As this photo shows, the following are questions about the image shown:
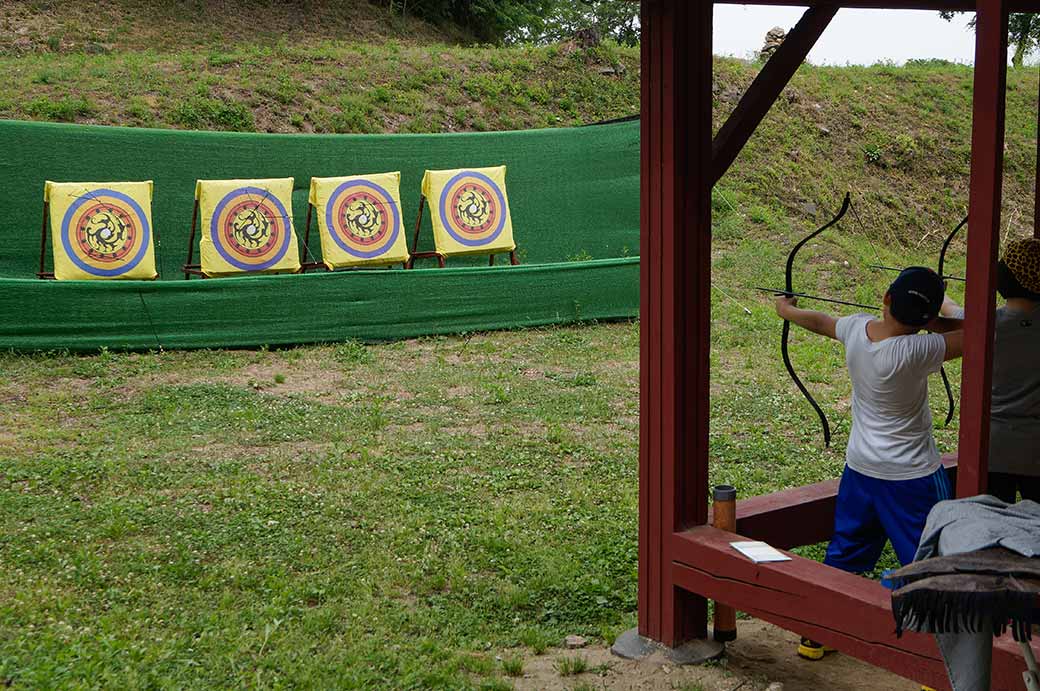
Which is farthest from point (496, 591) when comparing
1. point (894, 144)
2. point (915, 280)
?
point (894, 144)

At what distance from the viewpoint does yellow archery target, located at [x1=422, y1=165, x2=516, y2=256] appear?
9508 mm

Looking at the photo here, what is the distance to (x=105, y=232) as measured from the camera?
832 centimetres

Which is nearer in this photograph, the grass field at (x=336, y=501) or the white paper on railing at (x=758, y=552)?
the white paper on railing at (x=758, y=552)

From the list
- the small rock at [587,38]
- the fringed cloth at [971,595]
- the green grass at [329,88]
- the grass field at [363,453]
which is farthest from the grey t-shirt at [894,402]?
the small rock at [587,38]

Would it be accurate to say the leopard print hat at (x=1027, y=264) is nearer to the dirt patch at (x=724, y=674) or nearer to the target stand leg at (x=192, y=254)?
the dirt patch at (x=724, y=674)

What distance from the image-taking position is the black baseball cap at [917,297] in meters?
2.83

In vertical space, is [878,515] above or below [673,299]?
below

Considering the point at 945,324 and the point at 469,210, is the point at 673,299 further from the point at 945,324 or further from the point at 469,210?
the point at 469,210

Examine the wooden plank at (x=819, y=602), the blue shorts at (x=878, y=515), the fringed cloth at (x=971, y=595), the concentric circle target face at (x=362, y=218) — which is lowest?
the wooden plank at (x=819, y=602)

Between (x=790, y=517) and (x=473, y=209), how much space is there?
651 centimetres

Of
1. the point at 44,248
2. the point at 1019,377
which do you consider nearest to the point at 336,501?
the point at 1019,377

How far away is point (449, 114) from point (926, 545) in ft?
33.6

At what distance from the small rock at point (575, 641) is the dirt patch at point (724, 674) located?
1.3 inches

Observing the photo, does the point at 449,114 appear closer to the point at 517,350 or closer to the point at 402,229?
the point at 402,229
